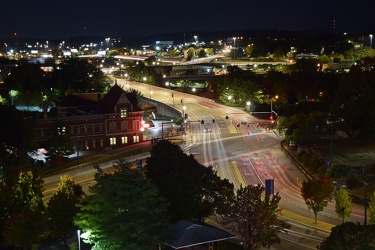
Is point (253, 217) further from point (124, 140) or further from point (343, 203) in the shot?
point (124, 140)

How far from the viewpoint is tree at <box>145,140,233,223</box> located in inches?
1136

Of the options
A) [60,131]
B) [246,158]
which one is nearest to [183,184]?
[246,158]

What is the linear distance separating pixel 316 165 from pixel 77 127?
29.3 meters

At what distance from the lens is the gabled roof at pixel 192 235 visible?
2481 centimetres

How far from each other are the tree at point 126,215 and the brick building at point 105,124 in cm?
3723

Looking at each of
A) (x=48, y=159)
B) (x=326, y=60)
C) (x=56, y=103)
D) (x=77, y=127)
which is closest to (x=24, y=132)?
(x=48, y=159)

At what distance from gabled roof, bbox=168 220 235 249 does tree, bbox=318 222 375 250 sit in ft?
23.3

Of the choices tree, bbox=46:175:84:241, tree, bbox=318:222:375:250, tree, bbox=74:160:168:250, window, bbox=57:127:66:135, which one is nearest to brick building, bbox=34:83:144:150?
window, bbox=57:127:66:135

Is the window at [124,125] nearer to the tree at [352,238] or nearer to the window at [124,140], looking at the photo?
the window at [124,140]

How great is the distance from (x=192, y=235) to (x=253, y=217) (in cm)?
309

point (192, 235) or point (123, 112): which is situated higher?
point (123, 112)

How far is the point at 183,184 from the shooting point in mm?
29062

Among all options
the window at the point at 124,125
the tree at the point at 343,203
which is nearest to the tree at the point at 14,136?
the window at the point at 124,125

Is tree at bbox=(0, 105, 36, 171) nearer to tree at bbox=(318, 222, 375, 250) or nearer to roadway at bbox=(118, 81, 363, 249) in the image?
roadway at bbox=(118, 81, 363, 249)
